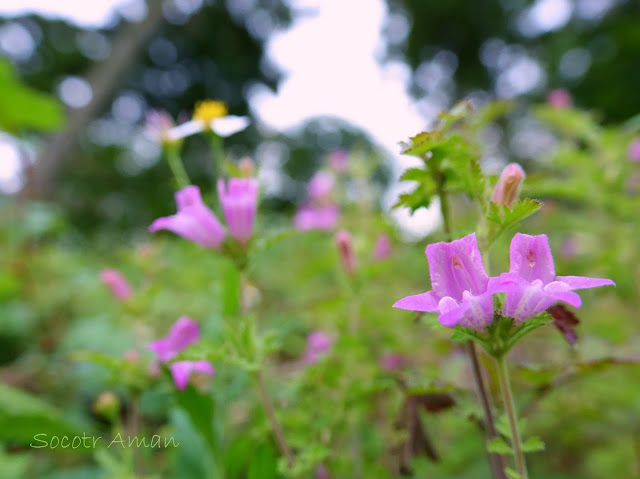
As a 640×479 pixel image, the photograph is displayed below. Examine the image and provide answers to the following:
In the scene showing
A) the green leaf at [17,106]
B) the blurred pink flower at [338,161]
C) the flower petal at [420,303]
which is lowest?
the flower petal at [420,303]

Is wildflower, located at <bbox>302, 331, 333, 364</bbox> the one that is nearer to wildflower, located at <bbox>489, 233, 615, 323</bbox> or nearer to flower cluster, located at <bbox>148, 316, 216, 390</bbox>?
flower cluster, located at <bbox>148, 316, 216, 390</bbox>

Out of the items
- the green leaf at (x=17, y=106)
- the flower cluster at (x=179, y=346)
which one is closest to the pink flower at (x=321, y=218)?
the flower cluster at (x=179, y=346)

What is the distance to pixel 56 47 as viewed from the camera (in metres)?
7.15

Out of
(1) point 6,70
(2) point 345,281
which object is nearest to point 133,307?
(2) point 345,281

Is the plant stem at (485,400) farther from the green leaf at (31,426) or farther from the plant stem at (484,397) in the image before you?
the green leaf at (31,426)

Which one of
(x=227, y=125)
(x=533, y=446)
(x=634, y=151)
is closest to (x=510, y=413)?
(x=533, y=446)

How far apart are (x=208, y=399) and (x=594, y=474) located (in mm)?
772

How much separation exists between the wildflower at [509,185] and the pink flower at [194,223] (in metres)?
0.35

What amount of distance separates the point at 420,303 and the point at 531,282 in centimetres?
10

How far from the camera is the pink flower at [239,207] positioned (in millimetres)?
609

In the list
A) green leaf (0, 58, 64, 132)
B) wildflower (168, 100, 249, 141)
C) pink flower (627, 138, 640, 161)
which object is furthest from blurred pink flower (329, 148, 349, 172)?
green leaf (0, 58, 64, 132)

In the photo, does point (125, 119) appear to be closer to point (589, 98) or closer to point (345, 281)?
point (589, 98)

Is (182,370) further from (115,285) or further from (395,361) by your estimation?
(395,361)

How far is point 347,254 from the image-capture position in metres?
0.75
